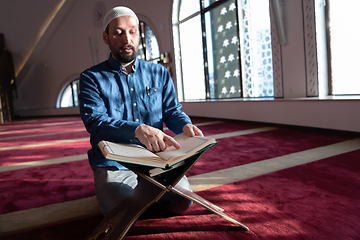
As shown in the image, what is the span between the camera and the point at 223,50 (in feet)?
22.6

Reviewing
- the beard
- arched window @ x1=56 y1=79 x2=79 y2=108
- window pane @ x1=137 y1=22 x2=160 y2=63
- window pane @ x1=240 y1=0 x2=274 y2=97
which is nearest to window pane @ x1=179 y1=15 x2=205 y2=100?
window pane @ x1=137 y1=22 x2=160 y2=63

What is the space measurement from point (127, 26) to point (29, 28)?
14183mm

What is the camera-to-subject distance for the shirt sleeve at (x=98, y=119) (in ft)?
4.64

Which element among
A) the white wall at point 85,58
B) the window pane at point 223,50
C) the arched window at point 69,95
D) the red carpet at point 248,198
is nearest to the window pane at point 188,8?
the white wall at point 85,58

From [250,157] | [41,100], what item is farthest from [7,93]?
[250,157]

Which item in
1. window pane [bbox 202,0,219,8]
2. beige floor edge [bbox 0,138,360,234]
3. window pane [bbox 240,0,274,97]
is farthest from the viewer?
window pane [bbox 202,0,219,8]

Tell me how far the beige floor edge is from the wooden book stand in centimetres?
49

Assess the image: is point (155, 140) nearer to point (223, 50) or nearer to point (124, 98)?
point (124, 98)

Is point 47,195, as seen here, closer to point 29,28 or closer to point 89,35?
point 89,35

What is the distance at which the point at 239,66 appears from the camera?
6.35 meters

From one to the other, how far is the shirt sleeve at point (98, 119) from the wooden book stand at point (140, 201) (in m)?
0.25

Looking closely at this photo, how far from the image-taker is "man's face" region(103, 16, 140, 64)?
1.59 metres

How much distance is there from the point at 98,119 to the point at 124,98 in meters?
0.25

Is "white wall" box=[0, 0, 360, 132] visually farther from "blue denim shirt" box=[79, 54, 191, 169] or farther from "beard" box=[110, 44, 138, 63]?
"beard" box=[110, 44, 138, 63]
